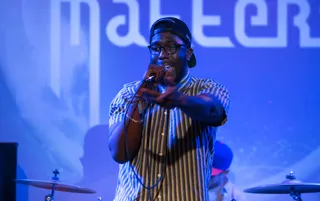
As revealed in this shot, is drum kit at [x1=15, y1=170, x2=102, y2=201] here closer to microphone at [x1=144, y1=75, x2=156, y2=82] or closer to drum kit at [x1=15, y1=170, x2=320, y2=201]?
drum kit at [x1=15, y1=170, x2=320, y2=201]

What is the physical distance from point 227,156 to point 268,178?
0.30 meters

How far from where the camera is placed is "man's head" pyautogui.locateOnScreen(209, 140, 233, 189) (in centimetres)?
346

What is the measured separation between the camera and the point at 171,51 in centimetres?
190

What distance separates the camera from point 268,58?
3.58m

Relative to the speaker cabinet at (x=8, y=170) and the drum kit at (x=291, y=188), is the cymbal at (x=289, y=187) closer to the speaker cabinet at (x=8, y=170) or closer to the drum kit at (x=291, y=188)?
the drum kit at (x=291, y=188)

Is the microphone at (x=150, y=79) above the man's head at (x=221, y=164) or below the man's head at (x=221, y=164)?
below

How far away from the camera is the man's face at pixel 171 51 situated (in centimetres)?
187

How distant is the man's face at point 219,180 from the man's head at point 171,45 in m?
1.69

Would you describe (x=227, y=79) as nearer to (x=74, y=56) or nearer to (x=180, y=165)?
(x=74, y=56)

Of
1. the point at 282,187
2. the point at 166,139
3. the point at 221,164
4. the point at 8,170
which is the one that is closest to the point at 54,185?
the point at 8,170

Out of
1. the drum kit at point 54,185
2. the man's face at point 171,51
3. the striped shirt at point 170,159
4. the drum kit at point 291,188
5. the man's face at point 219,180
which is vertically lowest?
the striped shirt at point 170,159

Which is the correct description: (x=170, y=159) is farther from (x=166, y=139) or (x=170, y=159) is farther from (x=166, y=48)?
(x=166, y=48)

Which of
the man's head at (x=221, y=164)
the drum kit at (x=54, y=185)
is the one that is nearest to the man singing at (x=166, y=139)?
the drum kit at (x=54, y=185)

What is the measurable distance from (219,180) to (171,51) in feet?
5.98
